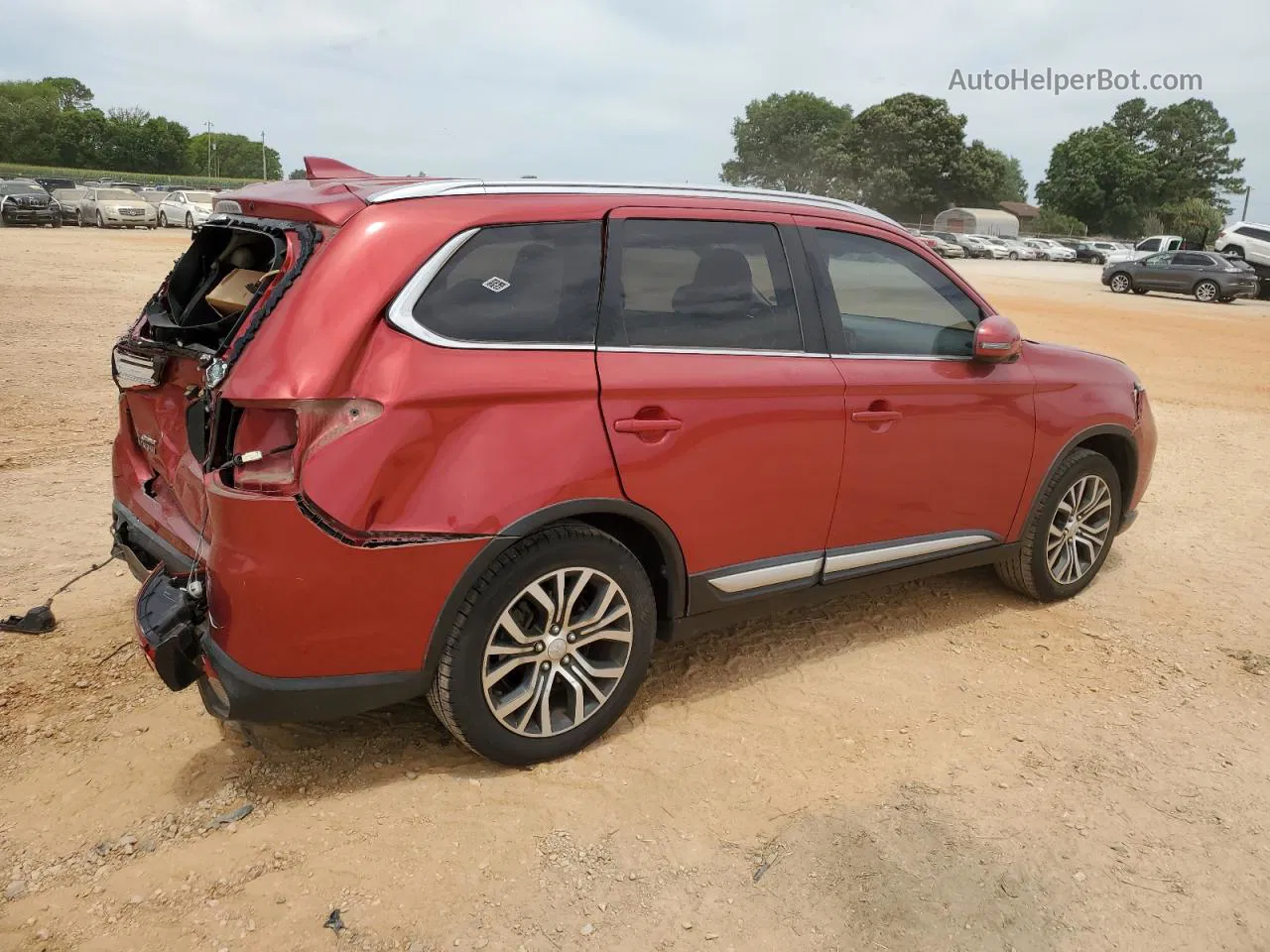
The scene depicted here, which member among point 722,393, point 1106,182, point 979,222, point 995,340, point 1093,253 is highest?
point 1106,182

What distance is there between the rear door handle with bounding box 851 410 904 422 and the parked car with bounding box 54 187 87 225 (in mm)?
36931

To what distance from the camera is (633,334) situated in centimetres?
319

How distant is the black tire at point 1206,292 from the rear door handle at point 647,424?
30119mm

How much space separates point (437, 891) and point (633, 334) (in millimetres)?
1750

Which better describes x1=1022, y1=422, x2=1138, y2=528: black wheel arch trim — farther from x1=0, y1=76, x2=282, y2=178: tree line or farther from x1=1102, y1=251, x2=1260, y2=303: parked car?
x1=0, y1=76, x2=282, y2=178: tree line

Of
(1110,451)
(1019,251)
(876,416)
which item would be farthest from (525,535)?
(1019,251)

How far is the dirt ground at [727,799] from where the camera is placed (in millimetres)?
2588

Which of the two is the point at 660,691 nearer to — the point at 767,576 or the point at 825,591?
the point at 767,576

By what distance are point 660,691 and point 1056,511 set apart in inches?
84.5

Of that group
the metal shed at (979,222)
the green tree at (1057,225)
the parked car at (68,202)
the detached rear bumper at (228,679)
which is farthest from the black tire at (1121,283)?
the green tree at (1057,225)

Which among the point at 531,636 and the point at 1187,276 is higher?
the point at 1187,276

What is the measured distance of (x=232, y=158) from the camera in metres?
122

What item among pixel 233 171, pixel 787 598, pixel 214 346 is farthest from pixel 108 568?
pixel 233 171

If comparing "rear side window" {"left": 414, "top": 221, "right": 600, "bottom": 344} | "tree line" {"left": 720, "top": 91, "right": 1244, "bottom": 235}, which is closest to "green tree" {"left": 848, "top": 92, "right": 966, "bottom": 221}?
"tree line" {"left": 720, "top": 91, "right": 1244, "bottom": 235}
